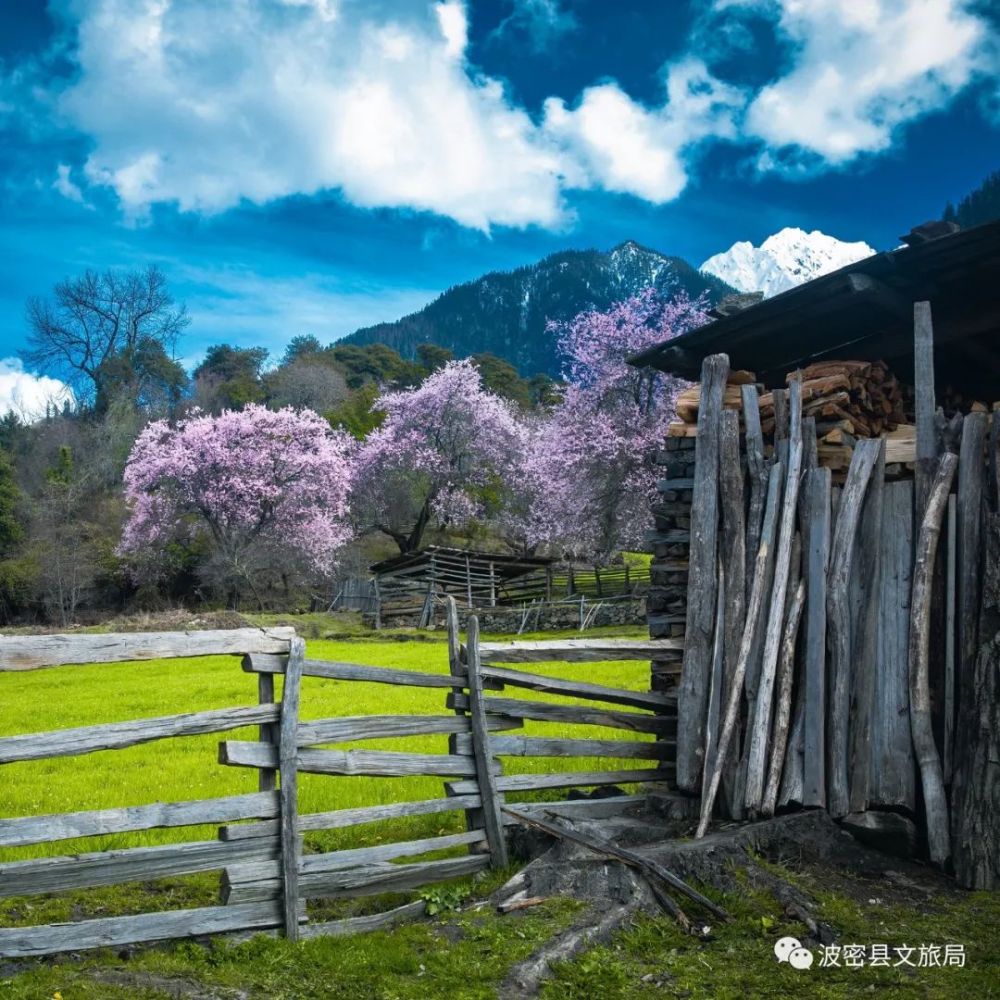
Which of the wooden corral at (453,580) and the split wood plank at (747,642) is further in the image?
the wooden corral at (453,580)

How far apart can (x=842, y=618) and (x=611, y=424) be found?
72.1 feet

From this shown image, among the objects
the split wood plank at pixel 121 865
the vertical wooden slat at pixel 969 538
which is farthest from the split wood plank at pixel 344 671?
the vertical wooden slat at pixel 969 538

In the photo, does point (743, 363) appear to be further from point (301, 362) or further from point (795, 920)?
point (301, 362)

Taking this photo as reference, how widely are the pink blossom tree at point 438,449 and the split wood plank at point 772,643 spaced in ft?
108

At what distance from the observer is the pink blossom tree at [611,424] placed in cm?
2789

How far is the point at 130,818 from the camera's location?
4570 millimetres

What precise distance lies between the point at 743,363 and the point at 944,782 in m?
4.60

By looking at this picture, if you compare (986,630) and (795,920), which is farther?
(986,630)

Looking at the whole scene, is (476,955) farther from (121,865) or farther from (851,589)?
(851,589)

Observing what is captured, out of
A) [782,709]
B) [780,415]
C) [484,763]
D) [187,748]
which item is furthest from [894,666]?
[187,748]

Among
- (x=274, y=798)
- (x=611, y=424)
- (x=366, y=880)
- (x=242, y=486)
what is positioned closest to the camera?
(x=274, y=798)

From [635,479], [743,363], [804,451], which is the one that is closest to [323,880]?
[804,451]

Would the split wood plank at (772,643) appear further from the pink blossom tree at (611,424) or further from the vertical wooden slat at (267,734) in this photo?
the pink blossom tree at (611,424)

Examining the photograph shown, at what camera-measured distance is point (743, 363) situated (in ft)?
30.0
